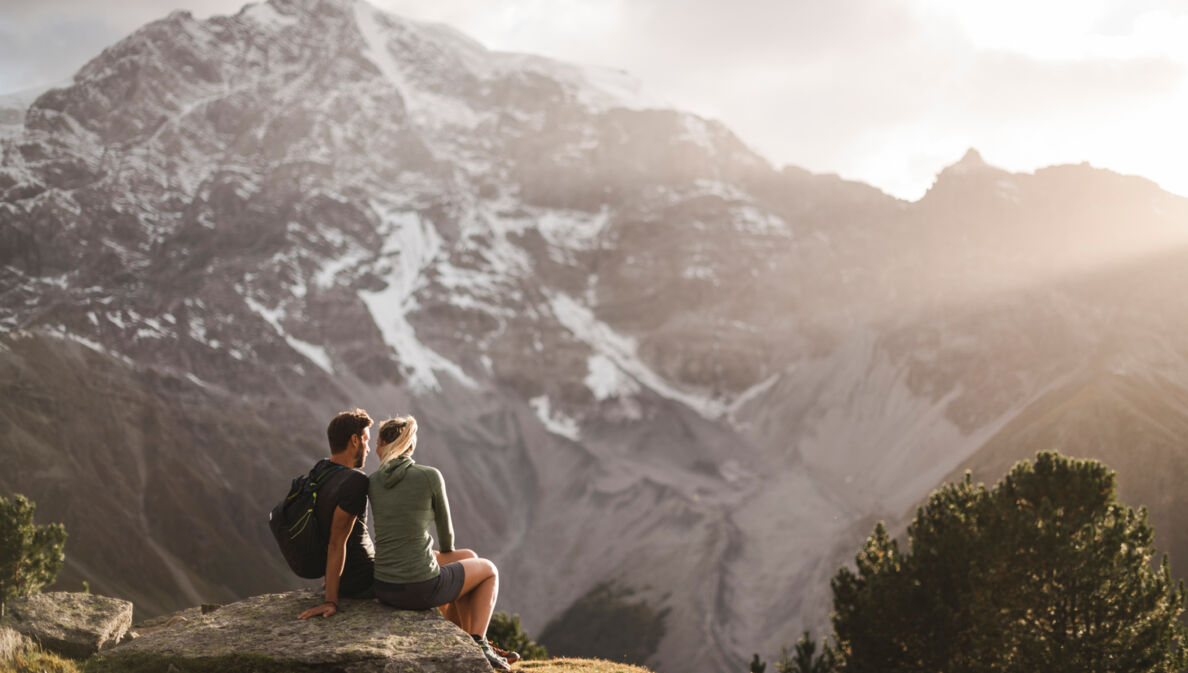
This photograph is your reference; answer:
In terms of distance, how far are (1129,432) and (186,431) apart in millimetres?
174117

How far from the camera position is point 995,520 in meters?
32.0

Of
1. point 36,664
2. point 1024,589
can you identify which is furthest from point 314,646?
point 1024,589

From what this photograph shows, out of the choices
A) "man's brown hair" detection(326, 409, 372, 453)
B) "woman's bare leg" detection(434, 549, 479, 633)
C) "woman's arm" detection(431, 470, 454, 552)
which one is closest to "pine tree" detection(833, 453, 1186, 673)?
"woman's bare leg" detection(434, 549, 479, 633)

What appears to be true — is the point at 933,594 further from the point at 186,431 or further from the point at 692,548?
the point at 186,431

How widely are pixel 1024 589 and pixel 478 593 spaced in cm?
2183

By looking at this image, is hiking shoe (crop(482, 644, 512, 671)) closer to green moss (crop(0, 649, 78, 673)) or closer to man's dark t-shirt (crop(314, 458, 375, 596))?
man's dark t-shirt (crop(314, 458, 375, 596))

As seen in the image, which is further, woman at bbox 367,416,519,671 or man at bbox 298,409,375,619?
woman at bbox 367,416,519,671

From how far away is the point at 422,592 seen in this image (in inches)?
508

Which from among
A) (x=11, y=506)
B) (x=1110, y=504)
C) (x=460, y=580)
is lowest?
(x=11, y=506)

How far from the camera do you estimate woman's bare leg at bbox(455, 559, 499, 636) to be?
13461mm

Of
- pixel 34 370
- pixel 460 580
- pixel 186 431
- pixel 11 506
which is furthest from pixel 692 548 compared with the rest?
pixel 460 580

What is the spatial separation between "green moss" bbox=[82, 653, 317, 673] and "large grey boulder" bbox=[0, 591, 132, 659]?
3.61 metres

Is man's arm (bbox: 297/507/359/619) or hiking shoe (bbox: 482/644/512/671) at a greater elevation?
man's arm (bbox: 297/507/359/619)

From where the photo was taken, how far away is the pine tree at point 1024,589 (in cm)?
2756
